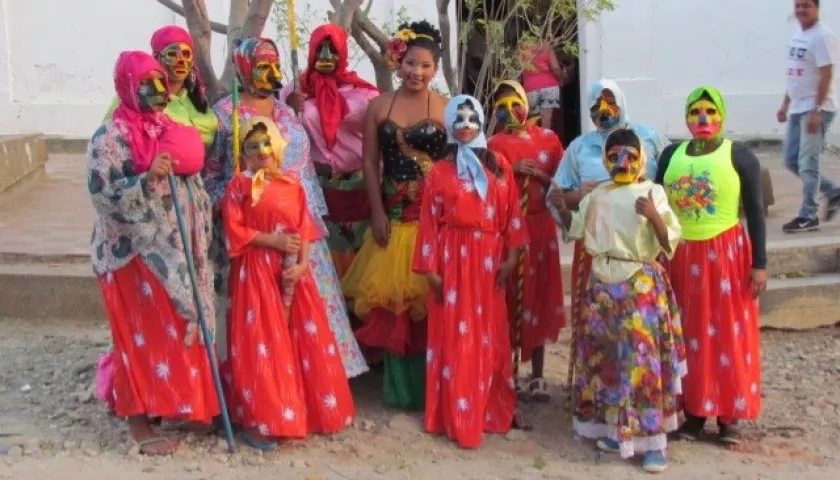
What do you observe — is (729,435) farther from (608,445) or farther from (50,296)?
(50,296)

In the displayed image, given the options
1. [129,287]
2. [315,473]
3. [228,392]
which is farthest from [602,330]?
[129,287]

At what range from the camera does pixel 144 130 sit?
442 cm

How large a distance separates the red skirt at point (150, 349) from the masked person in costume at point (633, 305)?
5.63ft

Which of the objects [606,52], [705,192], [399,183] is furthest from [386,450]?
[606,52]

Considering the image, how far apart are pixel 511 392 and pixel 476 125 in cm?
126

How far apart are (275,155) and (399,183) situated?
0.71m

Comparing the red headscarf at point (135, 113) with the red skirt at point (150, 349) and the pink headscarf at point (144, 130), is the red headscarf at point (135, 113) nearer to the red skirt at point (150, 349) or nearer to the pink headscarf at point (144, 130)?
the pink headscarf at point (144, 130)

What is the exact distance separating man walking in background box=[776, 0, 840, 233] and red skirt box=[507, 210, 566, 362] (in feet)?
10.2

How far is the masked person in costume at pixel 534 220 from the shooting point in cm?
507

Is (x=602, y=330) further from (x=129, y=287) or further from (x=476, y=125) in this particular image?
(x=129, y=287)

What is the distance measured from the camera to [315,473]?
4.55m

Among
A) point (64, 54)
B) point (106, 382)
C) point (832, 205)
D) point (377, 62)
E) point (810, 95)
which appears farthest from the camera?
point (64, 54)

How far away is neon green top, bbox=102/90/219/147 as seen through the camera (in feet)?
15.4

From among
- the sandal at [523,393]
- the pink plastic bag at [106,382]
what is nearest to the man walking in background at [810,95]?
the sandal at [523,393]
